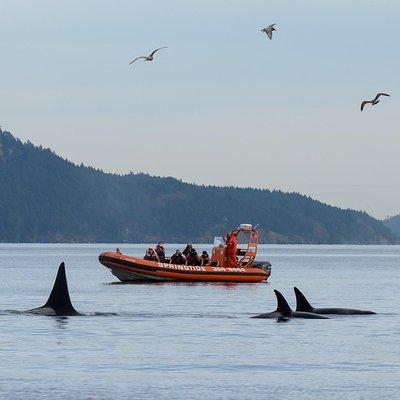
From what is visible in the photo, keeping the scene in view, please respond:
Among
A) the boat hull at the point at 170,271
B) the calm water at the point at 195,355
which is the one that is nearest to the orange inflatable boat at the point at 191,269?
the boat hull at the point at 170,271

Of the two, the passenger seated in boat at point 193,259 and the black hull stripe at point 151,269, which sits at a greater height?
the passenger seated in boat at point 193,259

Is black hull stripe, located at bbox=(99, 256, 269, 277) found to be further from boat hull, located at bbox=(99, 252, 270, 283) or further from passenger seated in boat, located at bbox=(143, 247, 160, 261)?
passenger seated in boat, located at bbox=(143, 247, 160, 261)

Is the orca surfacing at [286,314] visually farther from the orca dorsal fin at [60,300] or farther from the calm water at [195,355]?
the orca dorsal fin at [60,300]

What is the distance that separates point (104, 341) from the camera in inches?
1517

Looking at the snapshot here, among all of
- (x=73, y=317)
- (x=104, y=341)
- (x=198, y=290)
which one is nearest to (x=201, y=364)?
(x=104, y=341)

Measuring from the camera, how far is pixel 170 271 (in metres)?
71.6

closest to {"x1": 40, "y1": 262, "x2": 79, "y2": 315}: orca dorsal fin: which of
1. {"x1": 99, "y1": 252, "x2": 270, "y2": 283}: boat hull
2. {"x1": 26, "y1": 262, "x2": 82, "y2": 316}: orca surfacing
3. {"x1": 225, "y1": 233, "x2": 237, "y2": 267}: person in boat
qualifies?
{"x1": 26, "y1": 262, "x2": 82, "y2": 316}: orca surfacing

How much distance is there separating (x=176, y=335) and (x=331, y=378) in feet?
38.8

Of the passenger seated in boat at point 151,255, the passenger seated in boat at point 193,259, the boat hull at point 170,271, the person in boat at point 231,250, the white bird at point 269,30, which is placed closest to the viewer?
the white bird at point 269,30

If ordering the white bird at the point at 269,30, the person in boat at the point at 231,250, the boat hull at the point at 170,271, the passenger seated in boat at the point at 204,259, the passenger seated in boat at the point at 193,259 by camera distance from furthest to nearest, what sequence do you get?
the passenger seated in boat at the point at 204,259
the passenger seated in boat at the point at 193,259
the person in boat at the point at 231,250
the boat hull at the point at 170,271
the white bird at the point at 269,30

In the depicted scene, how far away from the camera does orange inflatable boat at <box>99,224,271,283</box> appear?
71000mm

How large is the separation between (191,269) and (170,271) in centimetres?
130

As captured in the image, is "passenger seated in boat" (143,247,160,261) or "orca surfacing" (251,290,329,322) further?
"passenger seated in boat" (143,247,160,261)

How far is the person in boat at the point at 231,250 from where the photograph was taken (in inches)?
2800
